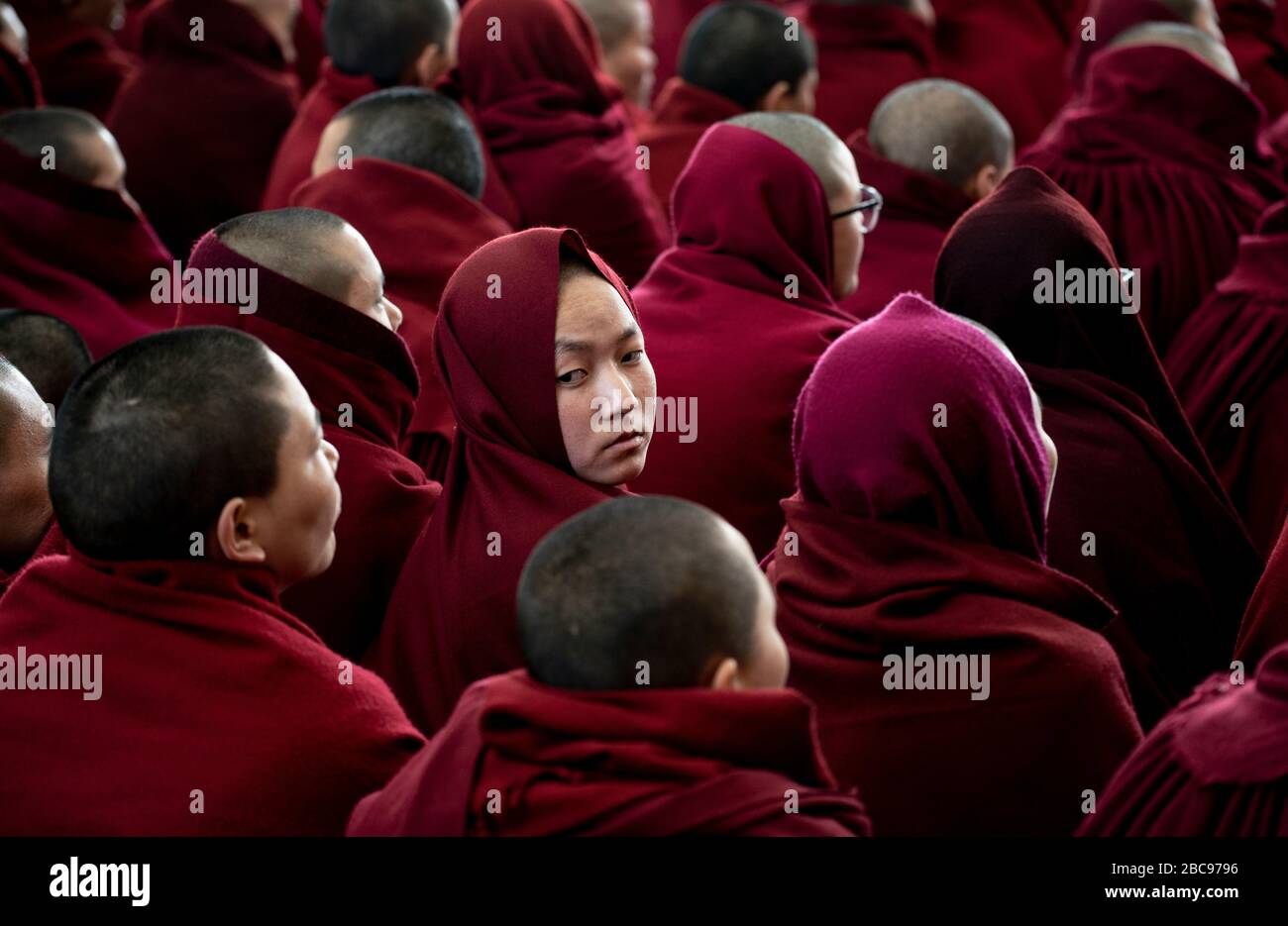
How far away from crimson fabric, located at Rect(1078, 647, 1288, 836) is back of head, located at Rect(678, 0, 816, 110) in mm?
3628

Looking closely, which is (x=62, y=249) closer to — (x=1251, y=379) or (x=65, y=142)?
(x=65, y=142)

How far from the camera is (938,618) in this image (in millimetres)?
2398

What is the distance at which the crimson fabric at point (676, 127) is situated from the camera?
220 inches

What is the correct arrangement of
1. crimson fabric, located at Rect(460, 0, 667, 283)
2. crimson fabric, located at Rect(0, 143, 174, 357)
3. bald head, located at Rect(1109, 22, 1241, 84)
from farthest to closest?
crimson fabric, located at Rect(460, 0, 667, 283), bald head, located at Rect(1109, 22, 1241, 84), crimson fabric, located at Rect(0, 143, 174, 357)

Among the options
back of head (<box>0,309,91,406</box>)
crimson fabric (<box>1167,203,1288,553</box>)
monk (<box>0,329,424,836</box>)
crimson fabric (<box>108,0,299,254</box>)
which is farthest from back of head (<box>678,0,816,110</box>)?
monk (<box>0,329,424,836</box>)

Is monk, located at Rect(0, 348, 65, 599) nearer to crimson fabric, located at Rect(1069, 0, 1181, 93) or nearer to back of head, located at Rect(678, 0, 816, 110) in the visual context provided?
back of head, located at Rect(678, 0, 816, 110)

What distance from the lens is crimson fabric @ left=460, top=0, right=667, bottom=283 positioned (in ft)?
17.3

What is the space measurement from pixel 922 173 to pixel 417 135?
1237 millimetres

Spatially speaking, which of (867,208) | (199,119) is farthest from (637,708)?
(199,119)

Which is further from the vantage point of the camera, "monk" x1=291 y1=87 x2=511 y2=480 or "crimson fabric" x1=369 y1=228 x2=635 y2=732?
"monk" x1=291 y1=87 x2=511 y2=480

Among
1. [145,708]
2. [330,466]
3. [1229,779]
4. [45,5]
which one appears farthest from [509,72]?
[1229,779]

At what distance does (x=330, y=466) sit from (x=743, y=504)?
1.28 meters

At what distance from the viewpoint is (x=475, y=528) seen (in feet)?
9.48

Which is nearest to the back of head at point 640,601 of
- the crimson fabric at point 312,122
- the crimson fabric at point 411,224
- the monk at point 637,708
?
the monk at point 637,708
